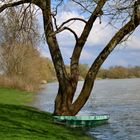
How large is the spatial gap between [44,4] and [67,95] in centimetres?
464

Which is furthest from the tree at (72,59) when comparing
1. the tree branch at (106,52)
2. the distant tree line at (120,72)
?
the distant tree line at (120,72)

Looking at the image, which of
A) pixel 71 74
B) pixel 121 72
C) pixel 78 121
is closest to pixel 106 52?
pixel 71 74

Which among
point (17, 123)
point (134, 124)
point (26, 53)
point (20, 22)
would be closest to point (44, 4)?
point (20, 22)

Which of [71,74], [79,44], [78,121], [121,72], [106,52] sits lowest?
[78,121]

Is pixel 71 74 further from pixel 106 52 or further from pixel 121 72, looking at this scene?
pixel 121 72

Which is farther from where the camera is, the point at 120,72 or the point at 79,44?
the point at 120,72

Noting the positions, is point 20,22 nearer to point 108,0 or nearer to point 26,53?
point 108,0

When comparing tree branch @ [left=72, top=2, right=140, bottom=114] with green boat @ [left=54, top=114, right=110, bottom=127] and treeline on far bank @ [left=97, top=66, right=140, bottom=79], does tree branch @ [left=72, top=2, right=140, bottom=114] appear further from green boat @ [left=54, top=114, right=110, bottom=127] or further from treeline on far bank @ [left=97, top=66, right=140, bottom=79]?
treeline on far bank @ [left=97, top=66, right=140, bottom=79]

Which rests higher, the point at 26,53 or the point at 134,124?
the point at 26,53

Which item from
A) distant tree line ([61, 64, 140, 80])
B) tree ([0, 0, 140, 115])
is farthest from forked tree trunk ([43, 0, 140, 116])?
distant tree line ([61, 64, 140, 80])

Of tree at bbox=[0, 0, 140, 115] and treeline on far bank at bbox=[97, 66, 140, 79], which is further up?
treeline on far bank at bbox=[97, 66, 140, 79]

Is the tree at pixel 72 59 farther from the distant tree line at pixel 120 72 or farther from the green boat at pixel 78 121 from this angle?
the distant tree line at pixel 120 72

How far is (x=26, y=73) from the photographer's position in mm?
72375

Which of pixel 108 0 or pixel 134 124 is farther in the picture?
pixel 134 124
